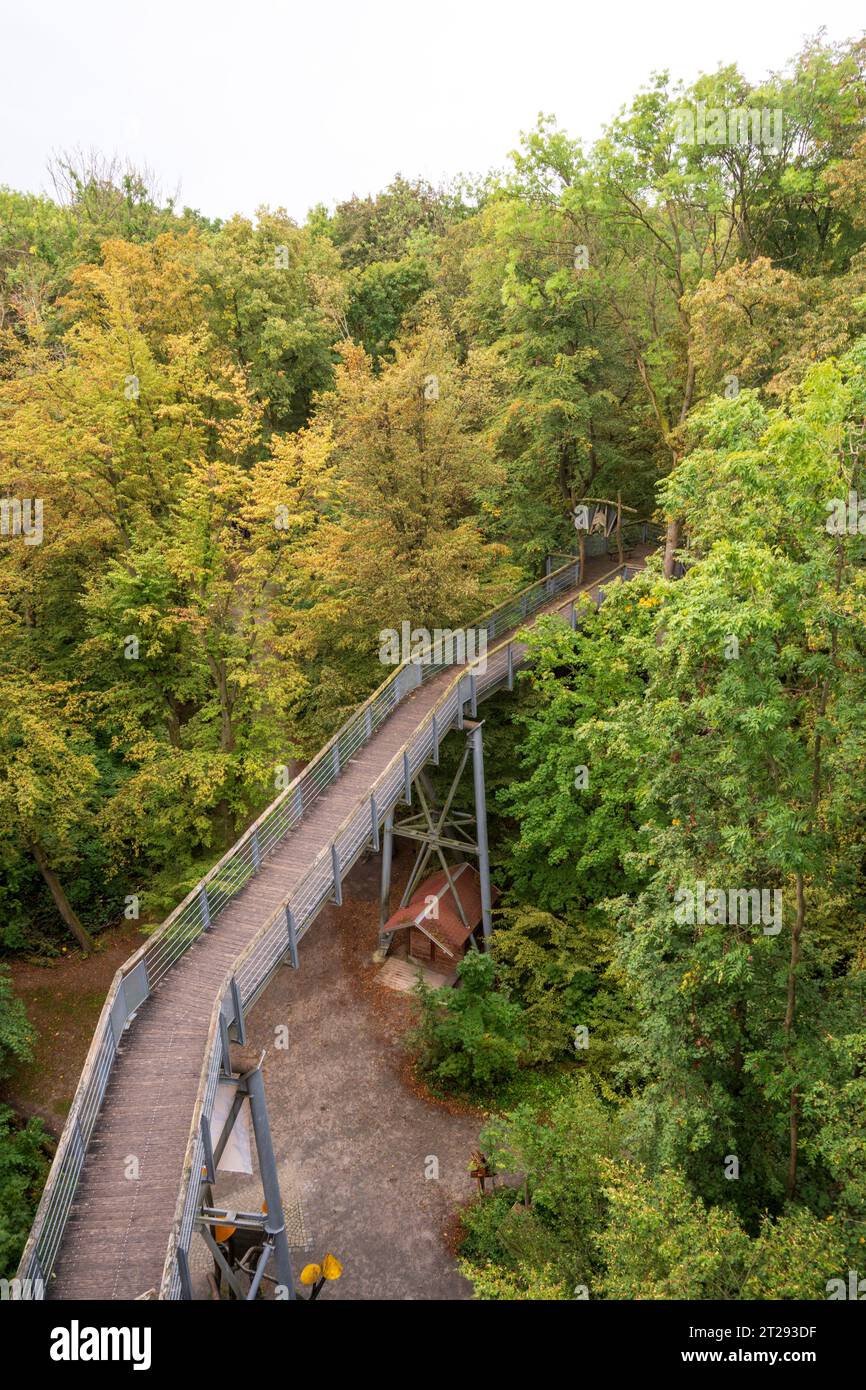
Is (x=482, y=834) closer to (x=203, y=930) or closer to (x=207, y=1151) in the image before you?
(x=203, y=930)

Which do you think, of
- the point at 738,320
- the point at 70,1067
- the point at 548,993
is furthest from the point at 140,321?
the point at 548,993

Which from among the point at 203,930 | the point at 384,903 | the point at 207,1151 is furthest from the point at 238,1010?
the point at 384,903

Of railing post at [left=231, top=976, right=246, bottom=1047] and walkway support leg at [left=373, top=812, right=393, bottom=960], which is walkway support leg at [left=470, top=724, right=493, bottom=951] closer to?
walkway support leg at [left=373, top=812, right=393, bottom=960]

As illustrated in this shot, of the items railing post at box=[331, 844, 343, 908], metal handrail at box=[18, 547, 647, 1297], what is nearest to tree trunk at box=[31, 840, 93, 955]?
metal handrail at box=[18, 547, 647, 1297]
